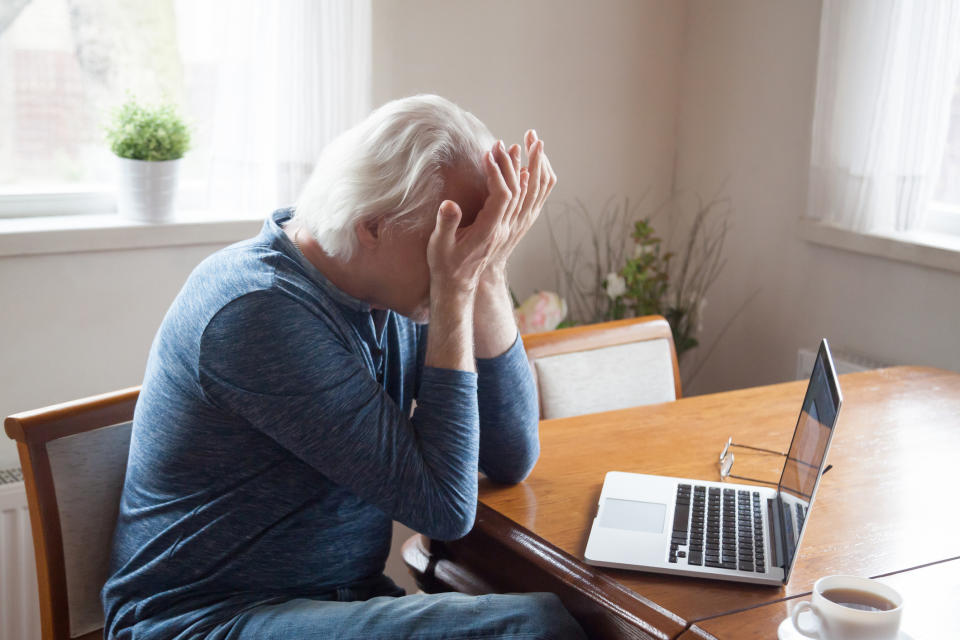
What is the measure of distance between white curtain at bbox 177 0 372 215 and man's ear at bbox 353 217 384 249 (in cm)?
122

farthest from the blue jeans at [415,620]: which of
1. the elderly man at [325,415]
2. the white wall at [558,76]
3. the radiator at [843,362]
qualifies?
the white wall at [558,76]

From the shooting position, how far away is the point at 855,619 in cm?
94

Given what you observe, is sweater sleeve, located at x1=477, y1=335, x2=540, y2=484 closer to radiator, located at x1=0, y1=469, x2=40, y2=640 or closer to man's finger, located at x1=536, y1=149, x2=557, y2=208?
man's finger, located at x1=536, y1=149, x2=557, y2=208

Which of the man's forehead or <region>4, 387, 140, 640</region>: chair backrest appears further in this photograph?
<region>4, 387, 140, 640</region>: chair backrest

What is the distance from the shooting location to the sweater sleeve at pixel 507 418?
1.40 meters

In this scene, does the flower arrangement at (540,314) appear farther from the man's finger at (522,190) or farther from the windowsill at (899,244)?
the man's finger at (522,190)

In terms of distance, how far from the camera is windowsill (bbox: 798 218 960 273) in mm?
2248

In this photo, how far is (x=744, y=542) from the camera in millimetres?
1203

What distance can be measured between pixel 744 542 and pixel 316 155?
1594 mm

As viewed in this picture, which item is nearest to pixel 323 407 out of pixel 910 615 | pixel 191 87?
pixel 910 615

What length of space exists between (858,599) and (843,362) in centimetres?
164

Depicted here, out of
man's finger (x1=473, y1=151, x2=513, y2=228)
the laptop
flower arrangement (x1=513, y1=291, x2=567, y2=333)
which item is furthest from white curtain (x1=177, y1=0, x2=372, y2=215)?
the laptop

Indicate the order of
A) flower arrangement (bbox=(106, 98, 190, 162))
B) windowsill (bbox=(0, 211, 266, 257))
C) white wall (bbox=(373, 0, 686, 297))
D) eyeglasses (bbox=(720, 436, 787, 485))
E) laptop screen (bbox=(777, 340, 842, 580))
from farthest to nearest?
white wall (bbox=(373, 0, 686, 297)), flower arrangement (bbox=(106, 98, 190, 162)), windowsill (bbox=(0, 211, 266, 257)), eyeglasses (bbox=(720, 436, 787, 485)), laptop screen (bbox=(777, 340, 842, 580))

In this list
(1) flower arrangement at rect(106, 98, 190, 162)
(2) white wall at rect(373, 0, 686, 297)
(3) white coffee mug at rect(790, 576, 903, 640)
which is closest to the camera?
(3) white coffee mug at rect(790, 576, 903, 640)
